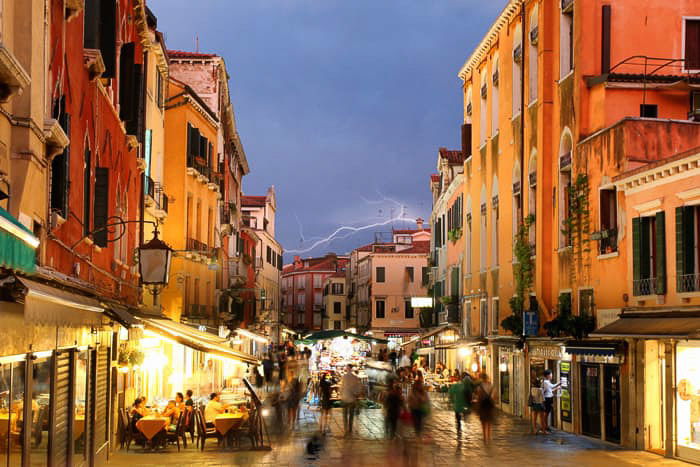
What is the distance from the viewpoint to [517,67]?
35.9 m

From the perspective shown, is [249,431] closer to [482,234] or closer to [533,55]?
[533,55]

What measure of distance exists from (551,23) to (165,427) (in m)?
17.1

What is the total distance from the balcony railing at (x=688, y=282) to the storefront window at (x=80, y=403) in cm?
1191

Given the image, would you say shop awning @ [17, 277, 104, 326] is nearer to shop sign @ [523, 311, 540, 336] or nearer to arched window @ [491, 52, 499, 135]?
shop sign @ [523, 311, 540, 336]

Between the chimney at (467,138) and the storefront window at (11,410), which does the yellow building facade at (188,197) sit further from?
the storefront window at (11,410)

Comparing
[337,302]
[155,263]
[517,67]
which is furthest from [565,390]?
[337,302]

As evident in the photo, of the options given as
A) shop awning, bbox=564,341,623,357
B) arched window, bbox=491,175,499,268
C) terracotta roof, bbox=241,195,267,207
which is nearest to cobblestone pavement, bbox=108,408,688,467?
shop awning, bbox=564,341,623,357

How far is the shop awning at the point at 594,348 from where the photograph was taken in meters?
24.8

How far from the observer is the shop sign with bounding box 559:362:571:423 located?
28797 mm

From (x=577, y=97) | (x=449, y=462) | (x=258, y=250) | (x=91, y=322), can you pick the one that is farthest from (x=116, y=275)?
(x=258, y=250)

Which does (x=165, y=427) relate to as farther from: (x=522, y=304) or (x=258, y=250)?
(x=258, y=250)

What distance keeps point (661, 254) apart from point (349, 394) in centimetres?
854

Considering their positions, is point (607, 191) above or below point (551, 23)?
below

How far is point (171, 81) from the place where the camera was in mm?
35938
